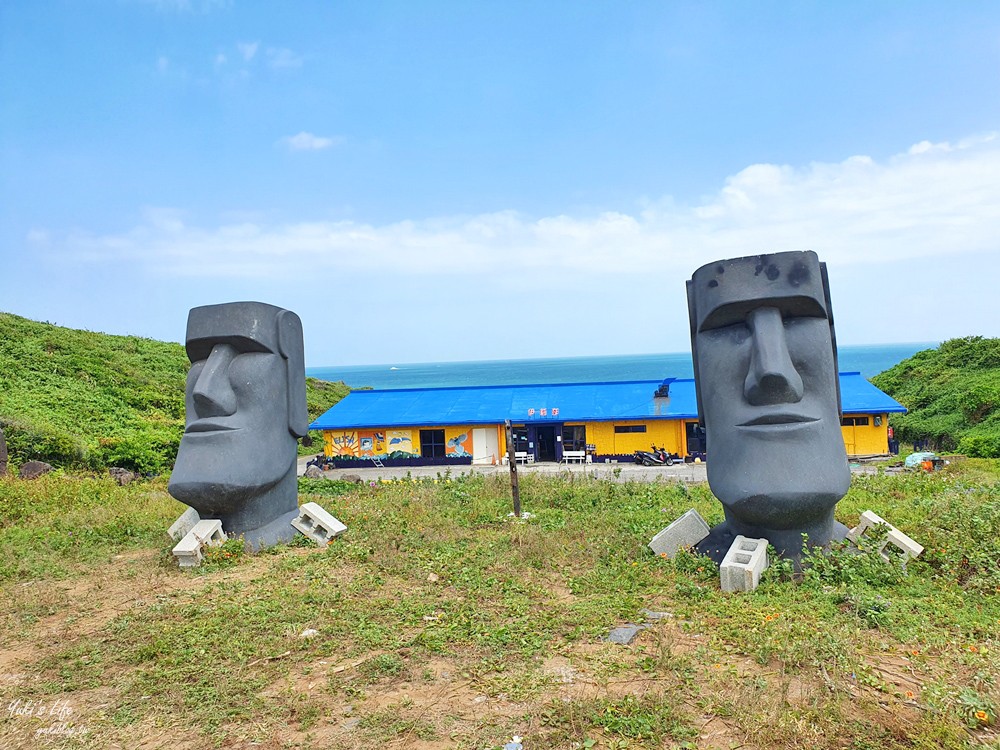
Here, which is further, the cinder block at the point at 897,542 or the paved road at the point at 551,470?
the paved road at the point at 551,470

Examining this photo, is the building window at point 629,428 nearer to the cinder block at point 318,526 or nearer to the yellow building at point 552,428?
the yellow building at point 552,428

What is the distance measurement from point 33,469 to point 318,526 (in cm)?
991

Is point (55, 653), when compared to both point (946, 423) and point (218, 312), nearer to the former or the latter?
point (218, 312)

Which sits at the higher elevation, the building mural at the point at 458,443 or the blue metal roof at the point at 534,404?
the blue metal roof at the point at 534,404

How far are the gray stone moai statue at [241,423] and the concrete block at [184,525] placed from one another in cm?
41

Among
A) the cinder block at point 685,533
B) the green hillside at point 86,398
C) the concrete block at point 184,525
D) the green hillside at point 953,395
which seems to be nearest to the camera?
the cinder block at point 685,533

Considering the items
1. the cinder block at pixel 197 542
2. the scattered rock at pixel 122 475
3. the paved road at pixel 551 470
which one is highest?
the scattered rock at pixel 122 475

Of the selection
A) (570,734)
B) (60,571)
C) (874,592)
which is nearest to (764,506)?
(874,592)

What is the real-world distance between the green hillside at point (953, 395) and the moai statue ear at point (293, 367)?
18.9 metres

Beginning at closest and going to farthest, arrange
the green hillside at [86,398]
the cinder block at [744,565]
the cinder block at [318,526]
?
the cinder block at [744,565] < the cinder block at [318,526] < the green hillside at [86,398]

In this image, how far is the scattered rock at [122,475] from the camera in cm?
A: 1465

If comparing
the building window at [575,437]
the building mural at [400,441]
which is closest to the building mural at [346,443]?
the building mural at [400,441]

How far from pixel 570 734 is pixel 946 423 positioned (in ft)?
78.9

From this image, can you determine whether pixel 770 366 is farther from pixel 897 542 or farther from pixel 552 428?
pixel 552 428
